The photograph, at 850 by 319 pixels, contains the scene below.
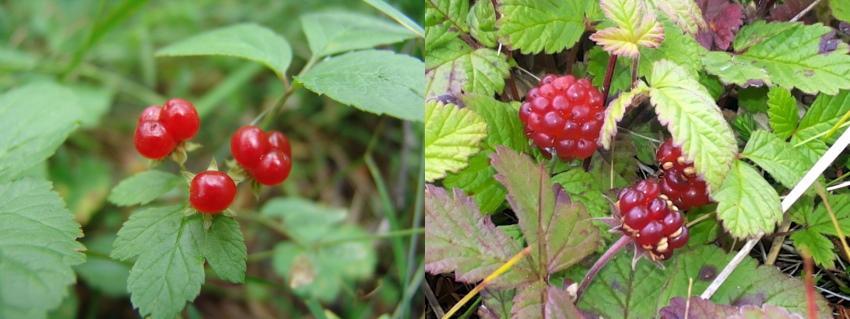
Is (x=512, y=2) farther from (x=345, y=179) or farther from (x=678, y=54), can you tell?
(x=345, y=179)

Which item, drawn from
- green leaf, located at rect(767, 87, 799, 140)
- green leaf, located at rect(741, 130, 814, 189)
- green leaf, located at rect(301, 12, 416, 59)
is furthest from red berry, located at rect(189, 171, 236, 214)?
green leaf, located at rect(767, 87, 799, 140)

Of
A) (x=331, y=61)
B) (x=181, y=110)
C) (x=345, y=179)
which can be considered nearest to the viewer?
(x=181, y=110)

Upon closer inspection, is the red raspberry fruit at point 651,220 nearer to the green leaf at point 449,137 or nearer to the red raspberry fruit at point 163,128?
the green leaf at point 449,137

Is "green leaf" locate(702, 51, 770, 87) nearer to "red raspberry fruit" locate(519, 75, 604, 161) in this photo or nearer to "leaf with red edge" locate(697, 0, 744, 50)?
"leaf with red edge" locate(697, 0, 744, 50)

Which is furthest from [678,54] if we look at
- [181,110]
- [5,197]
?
[5,197]

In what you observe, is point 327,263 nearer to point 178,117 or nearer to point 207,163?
point 207,163

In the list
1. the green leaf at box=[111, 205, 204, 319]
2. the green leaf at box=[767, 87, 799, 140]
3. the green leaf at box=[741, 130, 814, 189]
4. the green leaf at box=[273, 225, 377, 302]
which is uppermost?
the green leaf at box=[767, 87, 799, 140]
